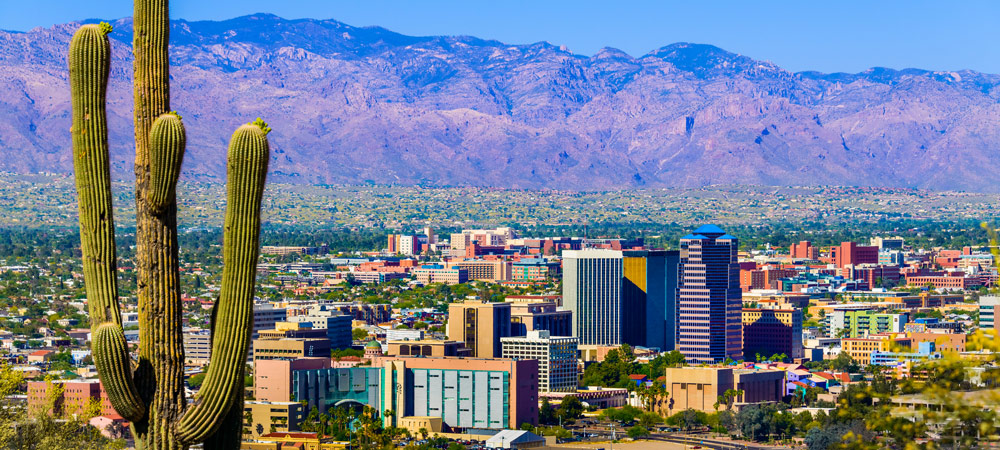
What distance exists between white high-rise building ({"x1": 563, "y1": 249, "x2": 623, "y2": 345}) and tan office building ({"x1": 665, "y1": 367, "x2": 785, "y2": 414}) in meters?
32.0

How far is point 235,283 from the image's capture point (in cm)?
1730

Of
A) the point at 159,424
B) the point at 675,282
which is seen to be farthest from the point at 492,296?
the point at 159,424

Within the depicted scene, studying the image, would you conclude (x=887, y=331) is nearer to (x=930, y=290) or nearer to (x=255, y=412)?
(x=930, y=290)

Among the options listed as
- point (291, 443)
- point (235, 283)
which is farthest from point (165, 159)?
point (291, 443)

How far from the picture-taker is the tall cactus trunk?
58.5 ft

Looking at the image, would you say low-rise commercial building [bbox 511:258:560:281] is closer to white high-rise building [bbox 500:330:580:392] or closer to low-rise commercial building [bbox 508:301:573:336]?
low-rise commercial building [bbox 508:301:573:336]

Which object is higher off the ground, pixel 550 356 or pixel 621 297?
pixel 621 297

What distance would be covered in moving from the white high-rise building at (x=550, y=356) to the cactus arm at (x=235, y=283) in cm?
7619

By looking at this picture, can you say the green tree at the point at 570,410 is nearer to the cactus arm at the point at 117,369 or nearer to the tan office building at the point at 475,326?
the tan office building at the point at 475,326

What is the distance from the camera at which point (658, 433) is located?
81.9 meters

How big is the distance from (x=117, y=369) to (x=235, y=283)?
4.43 ft

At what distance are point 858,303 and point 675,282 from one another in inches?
→ 1105

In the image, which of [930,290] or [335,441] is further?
[930,290]

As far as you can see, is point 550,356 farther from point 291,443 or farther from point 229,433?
point 229,433
